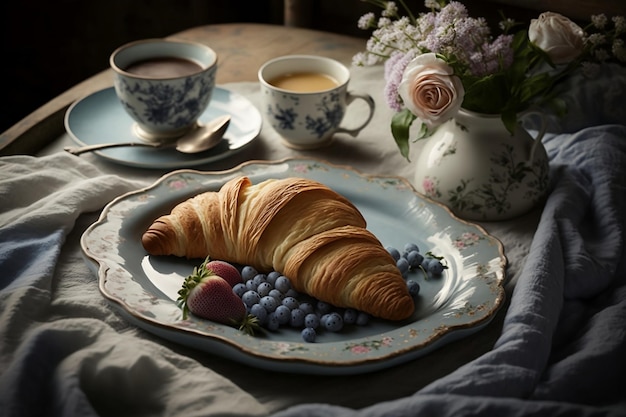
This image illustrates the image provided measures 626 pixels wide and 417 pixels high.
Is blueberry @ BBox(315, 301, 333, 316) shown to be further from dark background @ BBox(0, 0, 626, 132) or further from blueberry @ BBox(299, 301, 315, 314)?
dark background @ BBox(0, 0, 626, 132)

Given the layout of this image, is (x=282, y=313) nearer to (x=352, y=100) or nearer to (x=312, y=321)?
(x=312, y=321)

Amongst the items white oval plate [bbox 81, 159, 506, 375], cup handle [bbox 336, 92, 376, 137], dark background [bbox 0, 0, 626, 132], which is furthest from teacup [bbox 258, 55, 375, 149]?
dark background [bbox 0, 0, 626, 132]

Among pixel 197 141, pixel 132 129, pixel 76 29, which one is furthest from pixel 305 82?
pixel 76 29

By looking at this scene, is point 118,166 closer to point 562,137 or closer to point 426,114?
point 426,114

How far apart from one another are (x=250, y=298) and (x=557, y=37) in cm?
61

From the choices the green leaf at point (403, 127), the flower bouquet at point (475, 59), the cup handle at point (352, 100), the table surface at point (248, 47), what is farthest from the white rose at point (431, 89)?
the table surface at point (248, 47)

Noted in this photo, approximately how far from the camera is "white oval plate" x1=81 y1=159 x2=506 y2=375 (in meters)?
0.93

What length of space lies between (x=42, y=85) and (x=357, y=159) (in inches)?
60.1

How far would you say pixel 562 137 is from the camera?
58.2 inches

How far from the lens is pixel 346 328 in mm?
1029

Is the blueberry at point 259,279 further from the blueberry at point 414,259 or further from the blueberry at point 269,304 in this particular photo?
the blueberry at point 414,259

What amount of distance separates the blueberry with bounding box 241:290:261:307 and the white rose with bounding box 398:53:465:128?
0.38 meters

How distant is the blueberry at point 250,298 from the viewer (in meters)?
1.03

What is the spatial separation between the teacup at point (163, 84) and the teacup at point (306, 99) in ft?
0.41
